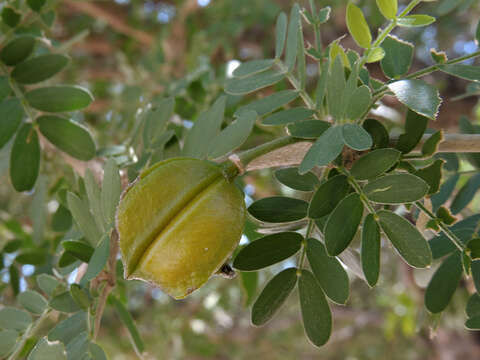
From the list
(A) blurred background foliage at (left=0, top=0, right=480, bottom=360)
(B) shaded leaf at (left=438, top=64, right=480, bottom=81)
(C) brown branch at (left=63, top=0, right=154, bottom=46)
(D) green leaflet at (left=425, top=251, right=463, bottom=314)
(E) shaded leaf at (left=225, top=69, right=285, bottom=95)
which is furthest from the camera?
(C) brown branch at (left=63, top=0, right=154, bottom=46)

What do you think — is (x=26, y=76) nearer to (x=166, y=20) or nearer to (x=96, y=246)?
(x=96, y=246)

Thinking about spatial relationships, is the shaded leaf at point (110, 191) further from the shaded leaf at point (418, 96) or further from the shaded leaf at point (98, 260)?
the shaded leaf at point (418, 96)

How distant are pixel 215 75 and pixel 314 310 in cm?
176

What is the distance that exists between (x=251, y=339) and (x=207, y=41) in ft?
9.30

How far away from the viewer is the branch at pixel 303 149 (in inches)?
38.5

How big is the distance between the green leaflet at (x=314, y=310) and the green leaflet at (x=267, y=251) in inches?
2.4

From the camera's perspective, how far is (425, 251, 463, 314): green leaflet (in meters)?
1.07

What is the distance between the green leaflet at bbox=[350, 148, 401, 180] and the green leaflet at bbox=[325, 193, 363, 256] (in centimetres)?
4

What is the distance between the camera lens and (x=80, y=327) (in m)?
1.05

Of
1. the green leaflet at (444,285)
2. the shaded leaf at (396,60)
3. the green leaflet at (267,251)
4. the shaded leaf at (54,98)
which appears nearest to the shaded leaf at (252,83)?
the shaded leaf at (396,60)

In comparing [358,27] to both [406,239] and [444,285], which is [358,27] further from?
[444,285]

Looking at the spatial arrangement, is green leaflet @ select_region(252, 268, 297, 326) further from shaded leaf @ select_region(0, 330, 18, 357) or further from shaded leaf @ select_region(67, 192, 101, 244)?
shaded leaf @ select_region(0, 330, 18, 357)

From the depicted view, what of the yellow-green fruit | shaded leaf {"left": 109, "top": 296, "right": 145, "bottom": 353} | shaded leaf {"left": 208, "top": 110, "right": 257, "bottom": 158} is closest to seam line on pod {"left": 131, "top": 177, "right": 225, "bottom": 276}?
the yellow-green fruit

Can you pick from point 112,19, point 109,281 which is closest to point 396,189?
point 109,281
